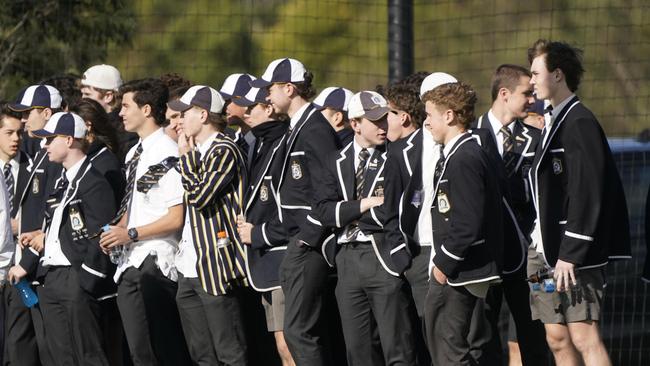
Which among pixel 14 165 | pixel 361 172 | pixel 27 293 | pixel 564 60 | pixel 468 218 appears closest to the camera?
pixel 468 218

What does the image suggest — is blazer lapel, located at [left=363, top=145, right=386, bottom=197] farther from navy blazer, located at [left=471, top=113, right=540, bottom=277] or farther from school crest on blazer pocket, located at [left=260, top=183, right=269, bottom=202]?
school crest on blazer pocket, located at [left=260, top=183, right=269, bottom=202]

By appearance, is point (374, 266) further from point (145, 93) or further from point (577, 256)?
point (145, 93)

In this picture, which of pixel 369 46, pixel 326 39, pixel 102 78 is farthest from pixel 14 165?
pixel 369 46

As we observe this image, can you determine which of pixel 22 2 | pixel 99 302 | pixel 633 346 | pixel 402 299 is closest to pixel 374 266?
pixel 402 299

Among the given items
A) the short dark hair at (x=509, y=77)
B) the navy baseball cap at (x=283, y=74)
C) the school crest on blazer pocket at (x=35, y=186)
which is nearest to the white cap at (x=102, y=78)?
the school crest on blazer pocket at (x=35, y=186)

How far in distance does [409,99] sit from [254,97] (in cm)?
108

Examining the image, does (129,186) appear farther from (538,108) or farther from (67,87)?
(538,108)

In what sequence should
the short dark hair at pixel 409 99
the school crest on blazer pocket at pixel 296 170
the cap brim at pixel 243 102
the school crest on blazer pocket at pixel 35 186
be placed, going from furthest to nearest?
1. the school crest on blazer pocket at pixel 35 186
2. the cap brim at pixel 243 102
3. the school crest on blazer pocket at pixel 296 170
4. the short dark hair at pixel 409 99

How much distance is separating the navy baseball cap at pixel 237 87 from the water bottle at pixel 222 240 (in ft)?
3.27

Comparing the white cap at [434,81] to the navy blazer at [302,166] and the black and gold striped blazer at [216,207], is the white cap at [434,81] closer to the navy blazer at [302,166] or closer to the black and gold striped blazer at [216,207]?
the navy blazer at [302,166]

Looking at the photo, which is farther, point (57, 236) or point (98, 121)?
point (98, 121)

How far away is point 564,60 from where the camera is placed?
6.68 metres

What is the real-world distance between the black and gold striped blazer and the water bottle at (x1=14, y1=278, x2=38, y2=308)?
62.0 inches

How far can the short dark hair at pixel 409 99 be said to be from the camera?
→ 24.6 ft
